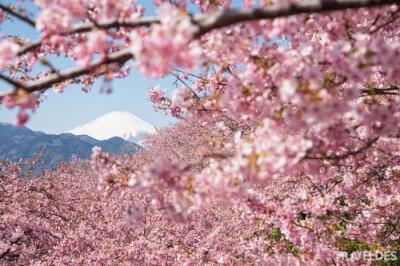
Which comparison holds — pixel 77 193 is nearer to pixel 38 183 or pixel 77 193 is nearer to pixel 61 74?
pixel 38 183

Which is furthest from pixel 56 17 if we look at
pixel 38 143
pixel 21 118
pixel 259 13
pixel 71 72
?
pixel 38 143

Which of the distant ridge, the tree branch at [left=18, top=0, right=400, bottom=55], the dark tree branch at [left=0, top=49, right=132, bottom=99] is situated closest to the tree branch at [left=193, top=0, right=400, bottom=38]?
the tree branch at [left=18, top=0, right=400, bottom=55]

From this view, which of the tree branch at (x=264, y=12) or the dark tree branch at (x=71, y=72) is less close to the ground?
the tree branch at (x=264, y=12)

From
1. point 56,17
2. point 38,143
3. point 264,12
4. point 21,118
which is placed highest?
point 38,143

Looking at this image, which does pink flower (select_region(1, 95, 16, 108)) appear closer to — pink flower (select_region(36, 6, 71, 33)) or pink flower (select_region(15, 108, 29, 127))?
pink flower (select_region(15, 108, 29, 127))

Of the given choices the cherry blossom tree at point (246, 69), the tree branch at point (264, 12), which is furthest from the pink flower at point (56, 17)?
the tree branch at point (264, 12)

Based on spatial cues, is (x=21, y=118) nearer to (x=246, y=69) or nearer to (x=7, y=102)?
(x=7, y=102)

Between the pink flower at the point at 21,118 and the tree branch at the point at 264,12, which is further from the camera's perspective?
the pink flower at the point at 21,118

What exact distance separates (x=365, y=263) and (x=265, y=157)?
136 inches

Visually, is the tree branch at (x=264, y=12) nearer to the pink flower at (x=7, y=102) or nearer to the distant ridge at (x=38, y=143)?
the pink flower at (x=7, y=102)

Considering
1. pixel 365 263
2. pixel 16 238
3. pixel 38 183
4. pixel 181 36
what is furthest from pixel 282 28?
pixel 38 183

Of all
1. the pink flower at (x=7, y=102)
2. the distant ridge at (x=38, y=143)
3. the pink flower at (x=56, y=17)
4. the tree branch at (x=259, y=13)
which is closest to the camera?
the tree branch at (x=259, y=13)

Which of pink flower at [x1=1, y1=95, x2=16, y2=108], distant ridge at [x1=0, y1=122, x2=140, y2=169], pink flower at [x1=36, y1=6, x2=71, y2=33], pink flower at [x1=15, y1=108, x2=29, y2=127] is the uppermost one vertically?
distant ridge at [x1=0, y1=122, x2=140, y2=169]

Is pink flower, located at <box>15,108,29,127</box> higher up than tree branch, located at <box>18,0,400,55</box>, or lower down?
lower down
